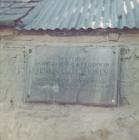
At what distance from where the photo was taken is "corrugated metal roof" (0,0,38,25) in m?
4.90

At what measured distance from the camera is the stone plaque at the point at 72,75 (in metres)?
4.75

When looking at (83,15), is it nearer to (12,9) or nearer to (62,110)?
(12,9)

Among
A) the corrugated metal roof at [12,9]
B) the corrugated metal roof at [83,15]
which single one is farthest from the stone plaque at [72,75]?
the corrugated metal roof at [12,9]

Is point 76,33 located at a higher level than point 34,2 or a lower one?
lower

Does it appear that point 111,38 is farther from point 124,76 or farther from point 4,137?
point 4,137

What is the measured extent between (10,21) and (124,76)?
1503mm

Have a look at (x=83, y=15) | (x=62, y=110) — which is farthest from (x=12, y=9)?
(x=62, y=110)

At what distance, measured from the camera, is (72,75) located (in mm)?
4855

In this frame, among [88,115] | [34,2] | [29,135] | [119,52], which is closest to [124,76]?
[119,52]

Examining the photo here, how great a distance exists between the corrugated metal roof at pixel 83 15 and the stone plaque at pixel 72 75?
286 millimetres

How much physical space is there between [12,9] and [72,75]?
3.94 ft

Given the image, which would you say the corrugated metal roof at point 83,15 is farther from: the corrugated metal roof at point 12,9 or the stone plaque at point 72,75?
the stone plaque at point 72,75

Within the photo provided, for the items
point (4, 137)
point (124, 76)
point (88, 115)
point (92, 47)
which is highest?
point (92, 47)

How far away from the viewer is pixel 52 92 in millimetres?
4910
